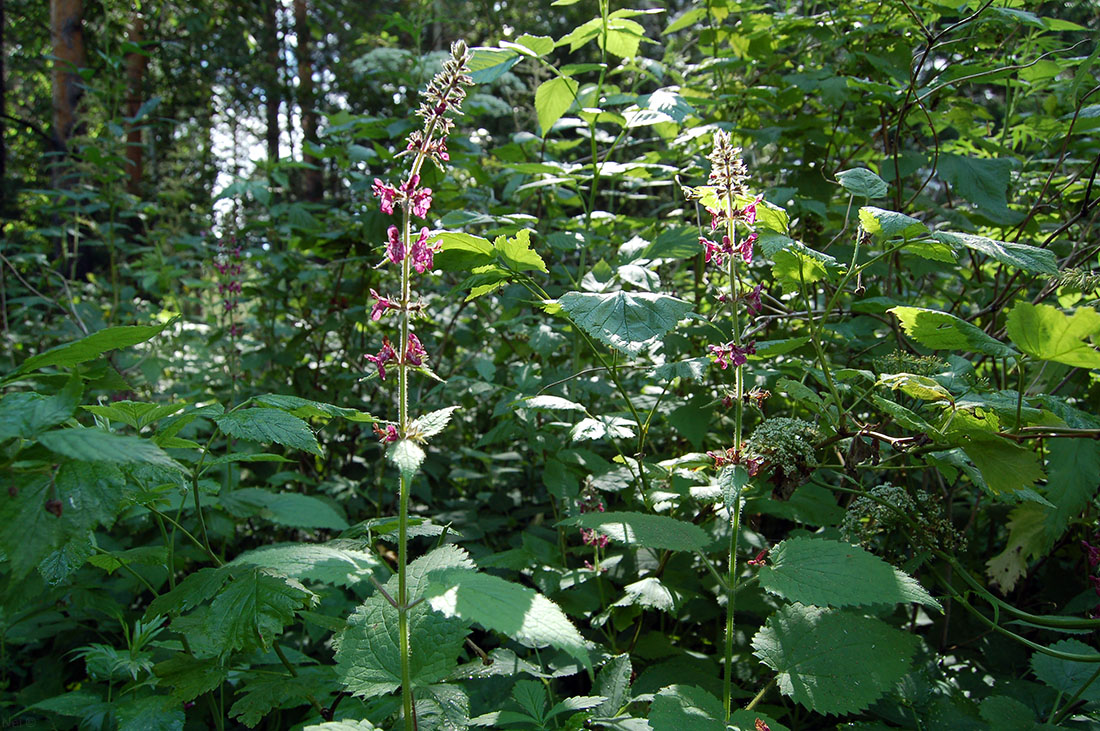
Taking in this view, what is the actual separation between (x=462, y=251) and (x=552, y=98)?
90 cm

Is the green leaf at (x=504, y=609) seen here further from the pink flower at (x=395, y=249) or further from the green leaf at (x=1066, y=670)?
the green leaf at (x=1066, y=670)

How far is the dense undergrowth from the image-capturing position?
1.29m

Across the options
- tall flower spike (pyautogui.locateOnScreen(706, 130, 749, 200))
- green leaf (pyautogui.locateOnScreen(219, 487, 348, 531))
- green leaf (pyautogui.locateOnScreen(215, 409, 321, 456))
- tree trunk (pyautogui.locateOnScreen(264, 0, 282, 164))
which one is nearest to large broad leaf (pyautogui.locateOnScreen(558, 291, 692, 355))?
tall flower spike (pyautogui.locateOnScreen(706, 130, 749, 200))

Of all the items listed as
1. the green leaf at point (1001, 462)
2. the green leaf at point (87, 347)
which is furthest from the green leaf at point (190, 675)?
the green leaf at point (1001, 462)

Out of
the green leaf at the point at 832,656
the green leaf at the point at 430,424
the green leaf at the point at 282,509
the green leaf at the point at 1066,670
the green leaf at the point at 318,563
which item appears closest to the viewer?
the green leaf at the point at 430,424

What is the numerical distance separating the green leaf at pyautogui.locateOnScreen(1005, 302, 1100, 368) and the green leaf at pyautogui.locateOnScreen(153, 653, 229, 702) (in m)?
1.84

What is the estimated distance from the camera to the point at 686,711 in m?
1.34

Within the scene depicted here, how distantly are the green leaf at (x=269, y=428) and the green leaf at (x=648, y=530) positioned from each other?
2.28 ft

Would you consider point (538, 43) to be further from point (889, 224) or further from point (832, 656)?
point (832, 656)

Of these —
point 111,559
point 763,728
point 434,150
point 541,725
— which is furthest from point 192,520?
point 763,728

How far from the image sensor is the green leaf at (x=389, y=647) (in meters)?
1.29

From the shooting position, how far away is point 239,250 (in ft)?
11.7

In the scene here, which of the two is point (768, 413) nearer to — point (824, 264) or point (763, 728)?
point (824, 264)

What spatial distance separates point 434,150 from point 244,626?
3.39 feet
